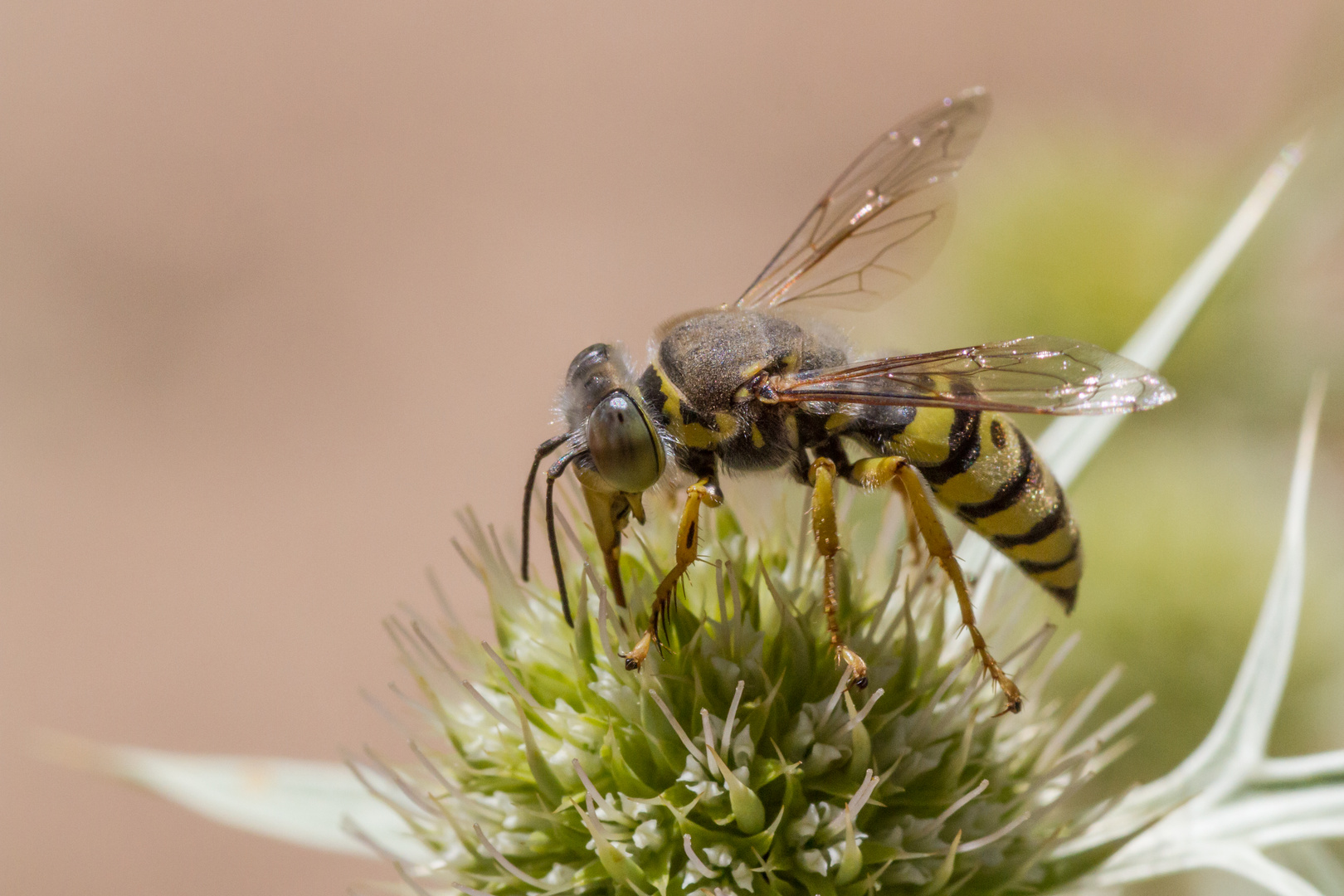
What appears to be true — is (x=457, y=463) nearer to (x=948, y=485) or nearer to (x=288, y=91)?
(x=288, y=91)

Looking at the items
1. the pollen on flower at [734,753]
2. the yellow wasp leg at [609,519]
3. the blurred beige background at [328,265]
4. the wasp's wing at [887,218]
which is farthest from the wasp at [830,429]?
the blurred beige background at [328,265]

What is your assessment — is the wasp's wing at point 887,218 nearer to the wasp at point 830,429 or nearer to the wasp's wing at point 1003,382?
the wasp at point 830,429

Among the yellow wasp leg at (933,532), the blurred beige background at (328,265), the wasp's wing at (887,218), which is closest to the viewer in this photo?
the yellow wasp leg at (933,532)

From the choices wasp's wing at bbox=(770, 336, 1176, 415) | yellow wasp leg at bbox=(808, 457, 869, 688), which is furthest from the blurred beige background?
yellow wasp leg at bbox=(808, 457, 869, 688)

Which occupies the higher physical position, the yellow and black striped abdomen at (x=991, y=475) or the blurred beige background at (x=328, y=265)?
the blurred beige background at (x=328, y=265)

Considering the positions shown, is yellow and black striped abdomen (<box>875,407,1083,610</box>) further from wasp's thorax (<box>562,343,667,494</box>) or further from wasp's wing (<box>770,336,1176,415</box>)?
wasp's thorax (<box>562,343,667,494</box>)

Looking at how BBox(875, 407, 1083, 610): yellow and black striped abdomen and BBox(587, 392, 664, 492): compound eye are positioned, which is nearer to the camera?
BBox(587, 392, 664, 492): compound eye
